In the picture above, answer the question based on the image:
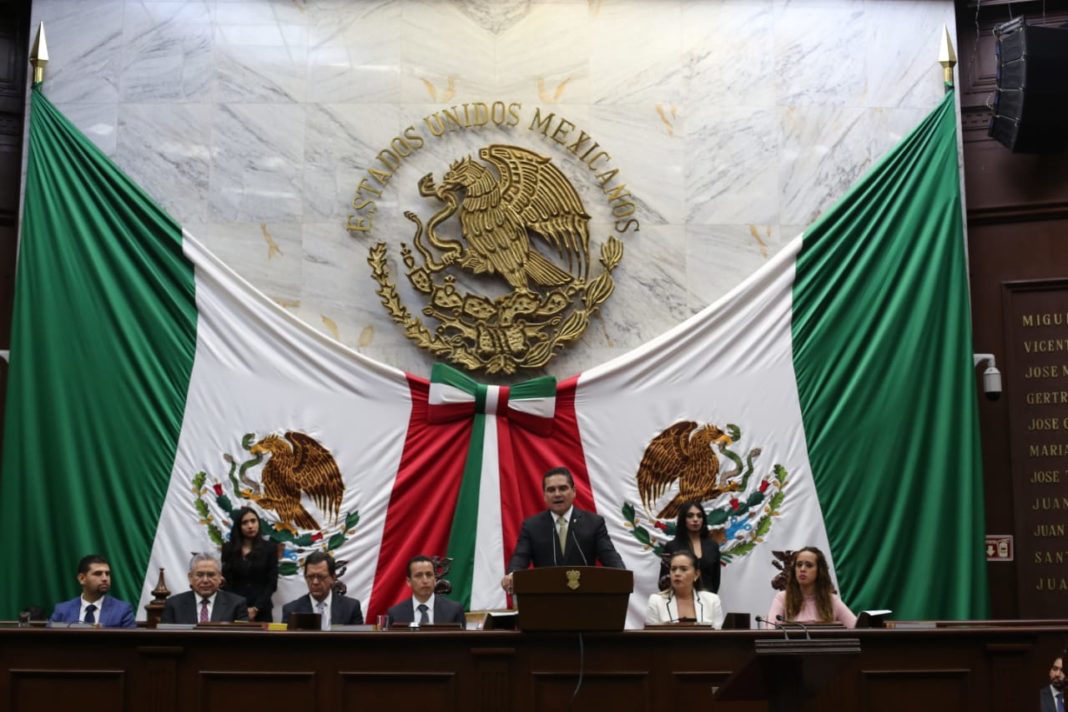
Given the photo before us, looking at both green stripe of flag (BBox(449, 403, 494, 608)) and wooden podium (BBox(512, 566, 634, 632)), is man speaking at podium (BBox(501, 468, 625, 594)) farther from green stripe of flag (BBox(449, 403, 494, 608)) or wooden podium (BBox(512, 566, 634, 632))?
wooden podium (BBox(512, 566, 634, 632))

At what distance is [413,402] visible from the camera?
30.2 ft

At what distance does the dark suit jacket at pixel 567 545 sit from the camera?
25.6 ft

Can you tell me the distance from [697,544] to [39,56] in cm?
550

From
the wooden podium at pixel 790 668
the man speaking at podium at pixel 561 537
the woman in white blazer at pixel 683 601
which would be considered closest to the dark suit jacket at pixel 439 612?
the man speaking at podium at pixel 561 537

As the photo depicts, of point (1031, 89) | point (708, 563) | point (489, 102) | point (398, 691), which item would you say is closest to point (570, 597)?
point (398, 691)

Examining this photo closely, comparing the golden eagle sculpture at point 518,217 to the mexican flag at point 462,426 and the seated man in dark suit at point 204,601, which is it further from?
the seated man in dark suit at point 204,601

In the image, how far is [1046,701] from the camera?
6066mm

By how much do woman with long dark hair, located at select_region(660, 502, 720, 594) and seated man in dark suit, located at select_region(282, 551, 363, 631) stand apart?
6.60 feet

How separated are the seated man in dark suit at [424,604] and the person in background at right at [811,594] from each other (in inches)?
67.8

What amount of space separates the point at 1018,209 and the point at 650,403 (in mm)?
3025

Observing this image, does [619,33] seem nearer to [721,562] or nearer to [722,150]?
[722,150]

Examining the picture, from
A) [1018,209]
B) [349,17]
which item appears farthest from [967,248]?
[349,17]

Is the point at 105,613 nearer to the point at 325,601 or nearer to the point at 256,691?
the point at 325,601

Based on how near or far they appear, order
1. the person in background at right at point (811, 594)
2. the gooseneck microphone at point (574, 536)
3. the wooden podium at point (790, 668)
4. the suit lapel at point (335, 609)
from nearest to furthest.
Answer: the wooden podium at point (790, 668), the person in background at right at point (811, 594), the suit lapel at point (335, 609), the gooseneck microphone at point (574, 536)
